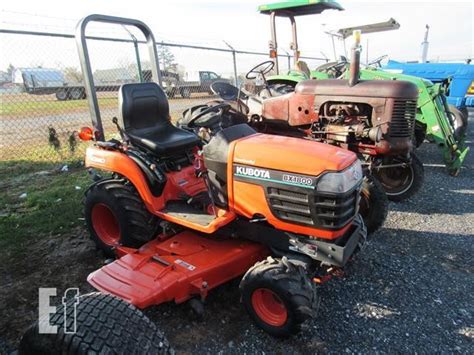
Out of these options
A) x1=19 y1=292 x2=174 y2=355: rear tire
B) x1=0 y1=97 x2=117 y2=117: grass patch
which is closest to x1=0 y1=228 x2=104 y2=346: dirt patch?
x1=19 y1=292 x2=174 y2=355: rear tire

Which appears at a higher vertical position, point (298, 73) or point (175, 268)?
point (298, 73)

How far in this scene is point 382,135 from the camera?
394 cm

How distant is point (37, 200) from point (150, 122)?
1983 mm

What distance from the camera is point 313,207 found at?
7.06 ft

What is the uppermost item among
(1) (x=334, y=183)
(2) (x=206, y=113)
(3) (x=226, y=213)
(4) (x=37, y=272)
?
(2) (x=206, y=113)

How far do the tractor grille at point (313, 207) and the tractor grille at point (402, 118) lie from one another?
196cm

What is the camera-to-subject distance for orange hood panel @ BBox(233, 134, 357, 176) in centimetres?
212

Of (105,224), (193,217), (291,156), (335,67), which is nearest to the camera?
(291,156)

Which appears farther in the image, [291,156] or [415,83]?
[415,83]

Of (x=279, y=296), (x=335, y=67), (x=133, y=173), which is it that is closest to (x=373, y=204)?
(x=279, y=296)

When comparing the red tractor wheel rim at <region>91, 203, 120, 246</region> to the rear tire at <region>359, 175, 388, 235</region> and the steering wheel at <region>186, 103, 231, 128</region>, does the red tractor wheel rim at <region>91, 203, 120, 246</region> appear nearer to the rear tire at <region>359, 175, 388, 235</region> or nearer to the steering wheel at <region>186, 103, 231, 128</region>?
the steering wheel at <region>186, 103, 231, 128</region>

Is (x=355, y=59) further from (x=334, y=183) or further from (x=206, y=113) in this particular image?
(x=334, y=183)

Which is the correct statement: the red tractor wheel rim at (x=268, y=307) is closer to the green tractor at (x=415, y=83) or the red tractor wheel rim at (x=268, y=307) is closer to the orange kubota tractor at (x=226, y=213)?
the orange kubota tractor at (x=226, y=213)

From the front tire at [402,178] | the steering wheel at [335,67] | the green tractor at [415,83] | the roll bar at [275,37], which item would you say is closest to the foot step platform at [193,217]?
the front tire at [402,178]
